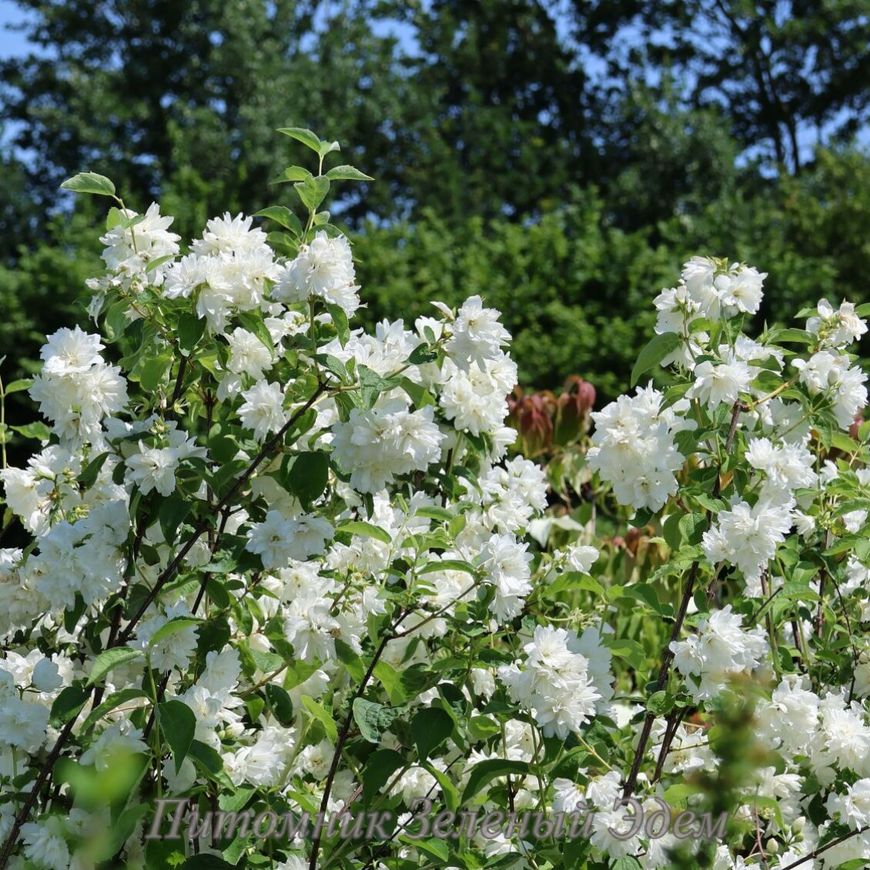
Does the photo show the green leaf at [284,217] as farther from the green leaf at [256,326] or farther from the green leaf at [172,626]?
the green leaf at [172,626]

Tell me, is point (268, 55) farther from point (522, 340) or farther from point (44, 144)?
point (522, 340)

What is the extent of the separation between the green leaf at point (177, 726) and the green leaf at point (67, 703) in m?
0.16

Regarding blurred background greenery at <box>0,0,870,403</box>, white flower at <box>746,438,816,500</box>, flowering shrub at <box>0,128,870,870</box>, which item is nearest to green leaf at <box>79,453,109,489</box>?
flowering shrub at <box>0,128,870,870</box>

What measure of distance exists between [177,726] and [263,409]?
0.46m

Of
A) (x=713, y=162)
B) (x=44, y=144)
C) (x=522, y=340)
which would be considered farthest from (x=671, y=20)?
(x=522, y=340)

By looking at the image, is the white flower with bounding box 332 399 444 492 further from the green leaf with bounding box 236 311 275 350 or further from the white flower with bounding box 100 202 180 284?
the white flower with bounding box 100 202 180 284

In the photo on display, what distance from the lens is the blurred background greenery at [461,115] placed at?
1267 centimetres

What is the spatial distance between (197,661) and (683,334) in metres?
0.90

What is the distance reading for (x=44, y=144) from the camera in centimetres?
1566

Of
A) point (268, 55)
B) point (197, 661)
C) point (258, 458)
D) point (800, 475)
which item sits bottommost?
point (197, 661)

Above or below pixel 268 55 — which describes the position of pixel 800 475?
below


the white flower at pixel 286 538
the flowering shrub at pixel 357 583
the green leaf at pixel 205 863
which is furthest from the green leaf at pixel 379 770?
the white flower at pixel 286 538

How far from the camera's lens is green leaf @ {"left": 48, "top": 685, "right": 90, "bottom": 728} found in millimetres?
1562

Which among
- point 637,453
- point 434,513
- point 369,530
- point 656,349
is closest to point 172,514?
point 369,530
